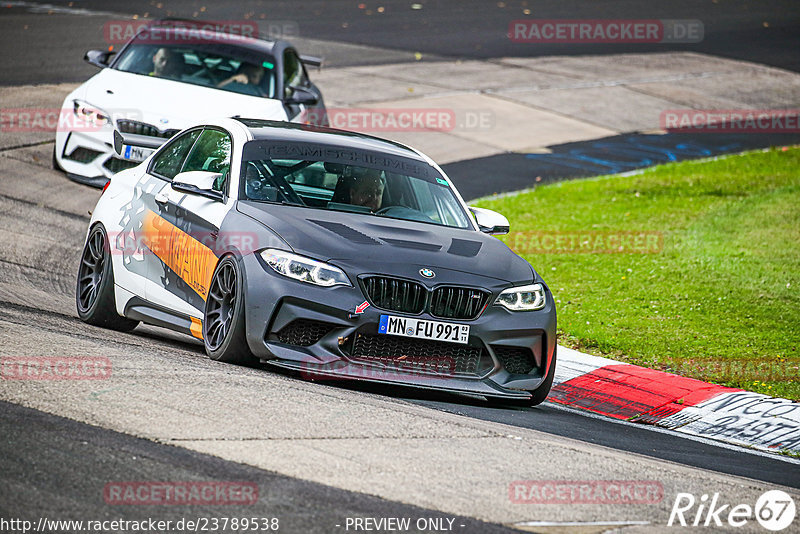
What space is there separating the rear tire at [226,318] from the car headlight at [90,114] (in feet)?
20.6

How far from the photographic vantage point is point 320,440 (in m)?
5.71

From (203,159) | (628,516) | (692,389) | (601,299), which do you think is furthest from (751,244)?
(628,516)

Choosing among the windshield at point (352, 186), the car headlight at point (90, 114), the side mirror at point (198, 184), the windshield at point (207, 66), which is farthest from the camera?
the windshield at point (207, 66)

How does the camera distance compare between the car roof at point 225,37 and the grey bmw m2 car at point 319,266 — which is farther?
the car roof at point 225,37

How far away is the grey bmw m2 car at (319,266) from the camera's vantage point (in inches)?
279

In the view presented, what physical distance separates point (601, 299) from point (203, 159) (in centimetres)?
472

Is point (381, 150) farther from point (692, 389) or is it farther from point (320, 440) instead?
point (320, 440)

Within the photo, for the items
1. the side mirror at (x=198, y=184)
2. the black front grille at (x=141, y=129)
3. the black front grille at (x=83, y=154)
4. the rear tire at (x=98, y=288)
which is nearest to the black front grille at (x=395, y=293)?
the side mirror at (x=198, y=184)

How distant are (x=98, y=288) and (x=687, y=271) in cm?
655

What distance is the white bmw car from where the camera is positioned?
13.2 metres

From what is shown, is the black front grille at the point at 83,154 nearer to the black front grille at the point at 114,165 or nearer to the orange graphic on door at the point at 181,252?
the black front grille at the point at 114,165

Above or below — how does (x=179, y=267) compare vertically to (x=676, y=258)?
above

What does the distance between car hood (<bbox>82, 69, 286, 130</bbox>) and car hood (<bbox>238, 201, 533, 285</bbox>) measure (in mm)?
5674

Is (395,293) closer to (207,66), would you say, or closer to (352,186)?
(352,186)
